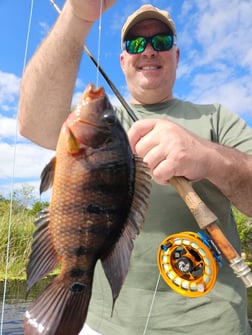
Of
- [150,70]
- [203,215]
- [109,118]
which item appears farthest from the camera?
[150,70]

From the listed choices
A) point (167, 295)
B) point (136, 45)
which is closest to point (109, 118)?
point (167, 295)

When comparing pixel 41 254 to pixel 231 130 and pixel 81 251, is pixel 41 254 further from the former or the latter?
pixel 231 130

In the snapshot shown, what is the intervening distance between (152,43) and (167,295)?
1898mm

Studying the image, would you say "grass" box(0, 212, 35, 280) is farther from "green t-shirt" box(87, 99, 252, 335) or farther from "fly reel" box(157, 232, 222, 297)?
"fly reel" box(157, 232, 222, 297)

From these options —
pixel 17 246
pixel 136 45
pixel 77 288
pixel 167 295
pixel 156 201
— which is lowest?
pixel 17 246

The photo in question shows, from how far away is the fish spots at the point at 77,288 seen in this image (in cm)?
162

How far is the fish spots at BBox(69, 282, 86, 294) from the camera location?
5.33 feet

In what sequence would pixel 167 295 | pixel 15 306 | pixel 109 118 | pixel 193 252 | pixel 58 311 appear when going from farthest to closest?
pixel 15 306 < pixel 167 295 < pixel 193 252 < pixel 109 118 < pixel 58 311

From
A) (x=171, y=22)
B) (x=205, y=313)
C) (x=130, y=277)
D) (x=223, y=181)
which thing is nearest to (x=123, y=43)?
(x=171, y=22)

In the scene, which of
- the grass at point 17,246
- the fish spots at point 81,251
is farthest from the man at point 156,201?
the grass at point 17,246

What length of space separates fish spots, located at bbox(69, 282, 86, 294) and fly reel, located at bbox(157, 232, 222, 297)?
784 millimetres

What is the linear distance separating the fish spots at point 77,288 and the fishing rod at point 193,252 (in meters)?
0.73

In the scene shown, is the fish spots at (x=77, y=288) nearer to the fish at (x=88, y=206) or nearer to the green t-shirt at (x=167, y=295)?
the fish at (x=88, y=206)

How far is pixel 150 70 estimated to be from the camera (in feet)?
10.6
